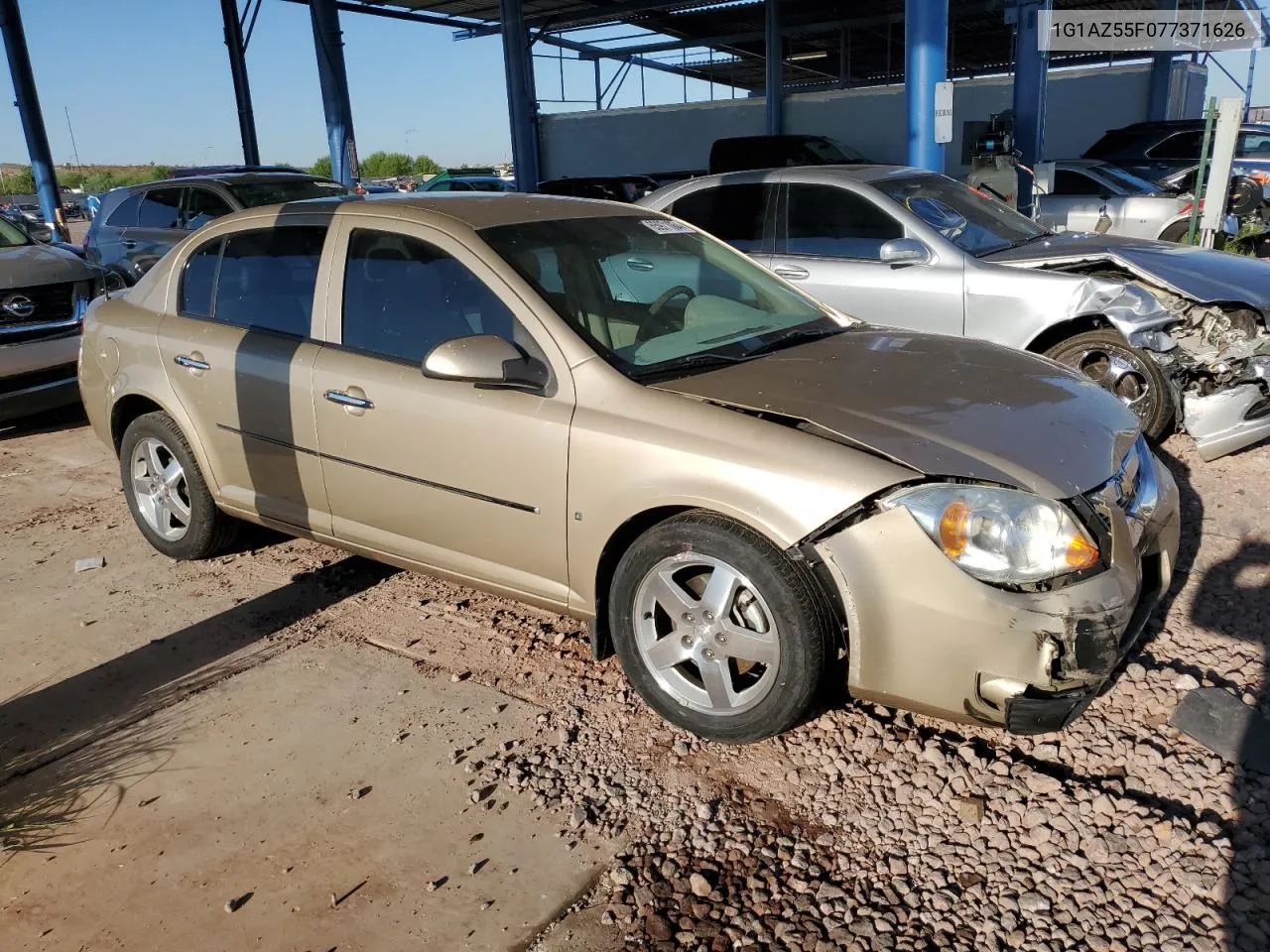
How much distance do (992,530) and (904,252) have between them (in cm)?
353

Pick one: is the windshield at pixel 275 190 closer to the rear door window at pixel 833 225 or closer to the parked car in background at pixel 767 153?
the rear door window at pixel 833 225

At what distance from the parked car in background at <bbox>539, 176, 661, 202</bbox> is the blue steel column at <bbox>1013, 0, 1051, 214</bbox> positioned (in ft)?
22.1

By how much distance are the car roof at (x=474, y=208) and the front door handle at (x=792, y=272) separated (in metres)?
2.29

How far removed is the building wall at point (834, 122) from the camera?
878 inches

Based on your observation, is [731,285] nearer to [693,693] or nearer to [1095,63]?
[693,693]

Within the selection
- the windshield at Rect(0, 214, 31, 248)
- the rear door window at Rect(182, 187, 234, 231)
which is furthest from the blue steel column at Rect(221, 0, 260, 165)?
the windshield at Rect(0, 214, 31, 248)

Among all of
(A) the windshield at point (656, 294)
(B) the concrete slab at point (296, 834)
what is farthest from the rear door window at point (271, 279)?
(B) the concrete slab at point (296, 834)

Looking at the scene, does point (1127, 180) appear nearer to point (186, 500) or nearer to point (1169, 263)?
point (1169, 263)

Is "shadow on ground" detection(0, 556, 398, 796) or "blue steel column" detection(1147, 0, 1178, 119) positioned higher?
"blue steel column" detection(1147, 0, 1178, 119)

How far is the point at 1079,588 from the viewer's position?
2717 mm

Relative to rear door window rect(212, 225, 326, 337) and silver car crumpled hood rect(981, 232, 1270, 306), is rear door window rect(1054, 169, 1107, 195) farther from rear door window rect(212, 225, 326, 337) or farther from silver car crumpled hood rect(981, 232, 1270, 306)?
rear door window rect(212, 225, 326, 337)

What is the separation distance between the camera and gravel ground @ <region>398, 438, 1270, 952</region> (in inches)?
94.3

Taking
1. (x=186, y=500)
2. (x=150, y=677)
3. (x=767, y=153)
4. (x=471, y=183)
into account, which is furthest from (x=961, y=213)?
(x=471, y=183)

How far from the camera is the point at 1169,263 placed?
584cm
